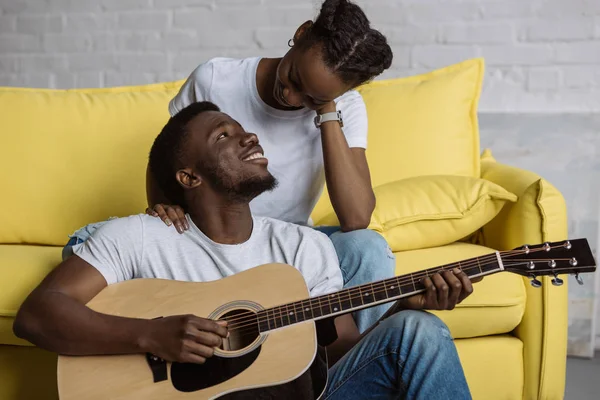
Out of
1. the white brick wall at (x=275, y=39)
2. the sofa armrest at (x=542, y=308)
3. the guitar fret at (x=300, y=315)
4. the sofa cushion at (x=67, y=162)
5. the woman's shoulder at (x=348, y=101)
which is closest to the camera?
the guitar fret at (x=300, y=315)

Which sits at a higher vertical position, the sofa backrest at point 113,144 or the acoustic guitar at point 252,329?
the sofa backrest at point 113,144

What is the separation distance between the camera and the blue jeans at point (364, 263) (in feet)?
5.63

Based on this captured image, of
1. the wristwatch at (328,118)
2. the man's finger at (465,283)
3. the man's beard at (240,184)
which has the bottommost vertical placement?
the man's finger at (465,283)

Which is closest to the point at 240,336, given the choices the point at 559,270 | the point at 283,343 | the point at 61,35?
the point at 283,343

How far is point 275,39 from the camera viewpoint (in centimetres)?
303

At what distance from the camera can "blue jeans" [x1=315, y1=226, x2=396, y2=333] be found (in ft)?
5.63

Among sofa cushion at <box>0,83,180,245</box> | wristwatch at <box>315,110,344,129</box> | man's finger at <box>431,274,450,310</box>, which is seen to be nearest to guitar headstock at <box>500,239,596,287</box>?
man's finger at <box>431,274,450,310</box>

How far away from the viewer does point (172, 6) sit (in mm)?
3080

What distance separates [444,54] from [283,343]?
1812 mm

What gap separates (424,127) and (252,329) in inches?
49.4

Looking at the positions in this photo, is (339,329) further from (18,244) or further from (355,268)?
(18,244)

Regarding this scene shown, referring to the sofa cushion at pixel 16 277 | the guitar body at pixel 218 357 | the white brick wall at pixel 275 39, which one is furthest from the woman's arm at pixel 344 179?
the white brick wall at pixel 275 39

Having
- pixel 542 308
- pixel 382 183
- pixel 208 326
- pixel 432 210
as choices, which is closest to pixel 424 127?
pixel 382 183

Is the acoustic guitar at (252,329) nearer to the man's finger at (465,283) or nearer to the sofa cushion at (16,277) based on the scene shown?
the man's finger at (465,283)
